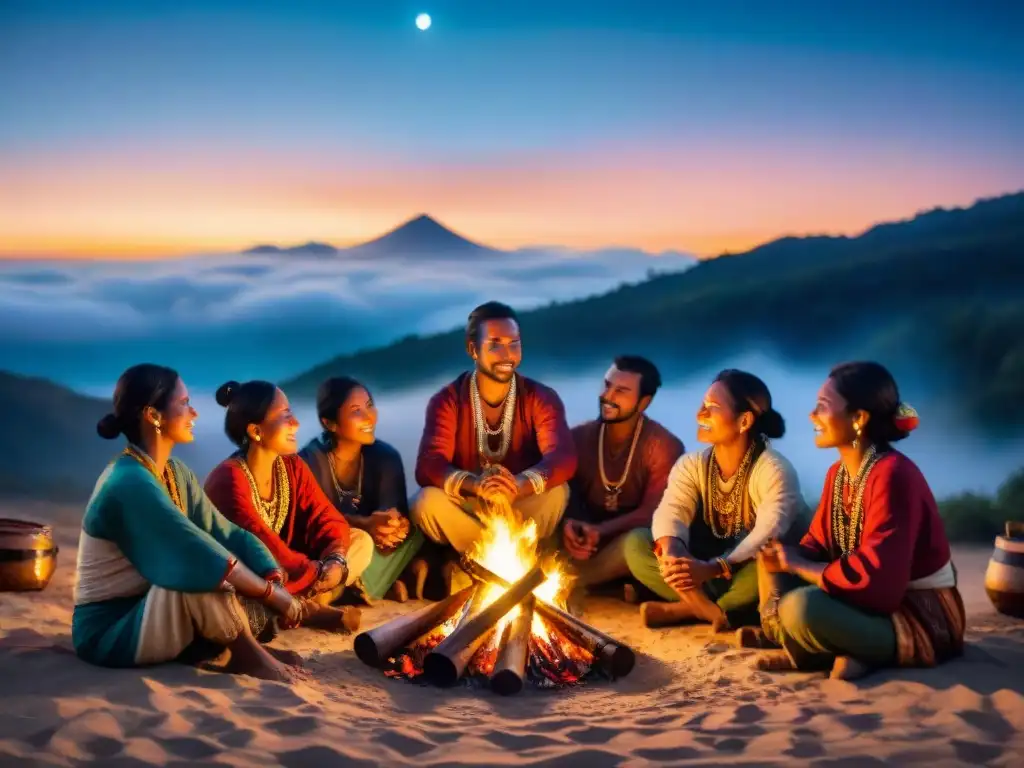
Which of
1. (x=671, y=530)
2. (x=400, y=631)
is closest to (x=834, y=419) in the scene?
(x=671, y=530)

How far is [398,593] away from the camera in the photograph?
6.59 meters

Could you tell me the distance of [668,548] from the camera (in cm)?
567

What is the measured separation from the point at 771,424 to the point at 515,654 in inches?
70.1

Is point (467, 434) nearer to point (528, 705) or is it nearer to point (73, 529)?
point (528, 705)

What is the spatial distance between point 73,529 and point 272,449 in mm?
3852

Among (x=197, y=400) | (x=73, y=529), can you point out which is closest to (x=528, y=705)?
(x=73, y=529)

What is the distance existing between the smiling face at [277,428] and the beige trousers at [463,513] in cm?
104

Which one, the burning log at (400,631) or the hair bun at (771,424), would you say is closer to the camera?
the burning log at (400,631)

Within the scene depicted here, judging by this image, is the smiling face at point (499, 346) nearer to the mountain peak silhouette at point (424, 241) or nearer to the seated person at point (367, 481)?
the seated person at point (367, 481)

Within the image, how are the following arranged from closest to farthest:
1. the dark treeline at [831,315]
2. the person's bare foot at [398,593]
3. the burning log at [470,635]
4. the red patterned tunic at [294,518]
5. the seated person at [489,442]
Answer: the burning log at [470,635] → the red patterned tunic at [294,518] → the seated person at [489,442] → the person's bare foot at [398,593] → the dark treeline at [831,315]

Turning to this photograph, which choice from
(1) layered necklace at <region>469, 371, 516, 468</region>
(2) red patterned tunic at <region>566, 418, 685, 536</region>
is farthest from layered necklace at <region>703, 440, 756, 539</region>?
(1) layered necklace at <region>469, 371, 516, 468</region>

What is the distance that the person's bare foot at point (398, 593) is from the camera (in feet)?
21.6

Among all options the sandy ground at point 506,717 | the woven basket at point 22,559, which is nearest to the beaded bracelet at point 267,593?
the sandy ground at point 506,717

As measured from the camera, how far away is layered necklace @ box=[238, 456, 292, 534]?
5.68 m
